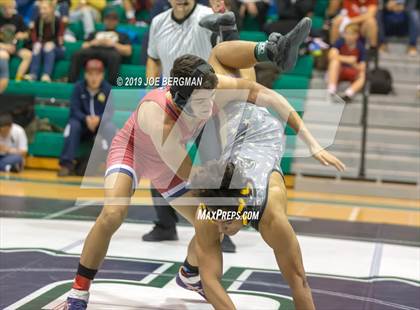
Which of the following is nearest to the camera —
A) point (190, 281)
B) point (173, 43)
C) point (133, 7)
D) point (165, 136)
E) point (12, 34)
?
point (165, 136)

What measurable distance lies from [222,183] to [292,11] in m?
7.47

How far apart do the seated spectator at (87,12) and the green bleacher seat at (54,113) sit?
5.29 ft

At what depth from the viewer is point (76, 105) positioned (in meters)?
9.39

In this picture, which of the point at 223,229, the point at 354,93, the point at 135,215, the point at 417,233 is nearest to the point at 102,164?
the point at 135,215

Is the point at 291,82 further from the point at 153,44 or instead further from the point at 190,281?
the point at 190,281

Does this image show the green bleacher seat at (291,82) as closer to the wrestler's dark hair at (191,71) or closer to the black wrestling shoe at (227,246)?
the black wrestling shoe at (227,246)

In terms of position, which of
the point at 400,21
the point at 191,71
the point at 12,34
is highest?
the point at 191,71

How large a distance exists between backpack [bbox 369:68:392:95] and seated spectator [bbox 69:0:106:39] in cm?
388

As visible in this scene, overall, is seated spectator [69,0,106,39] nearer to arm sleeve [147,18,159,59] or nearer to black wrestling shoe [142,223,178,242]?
arm sleeve [147,18,159,59]

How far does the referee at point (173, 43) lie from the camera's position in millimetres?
5801

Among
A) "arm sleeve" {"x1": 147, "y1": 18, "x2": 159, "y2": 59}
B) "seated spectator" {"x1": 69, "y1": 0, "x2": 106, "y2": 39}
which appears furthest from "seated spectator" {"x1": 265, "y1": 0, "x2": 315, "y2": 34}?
"arm sleeve" {"x1": 147, "y1": 18, "x2": 159, "y2": 59}

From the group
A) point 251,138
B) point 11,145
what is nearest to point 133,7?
point 11,145

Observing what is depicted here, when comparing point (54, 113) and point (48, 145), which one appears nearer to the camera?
point (48, 145)

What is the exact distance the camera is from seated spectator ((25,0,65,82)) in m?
10.6
